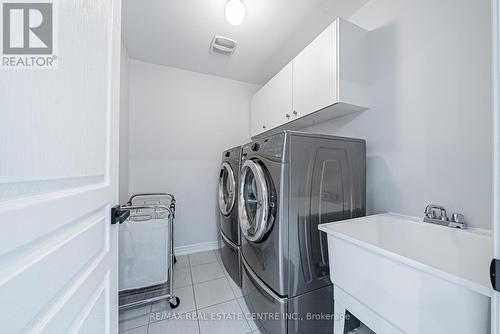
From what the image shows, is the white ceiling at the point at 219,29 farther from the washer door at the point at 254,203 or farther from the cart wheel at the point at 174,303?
the cart wheel at the point at 174,303

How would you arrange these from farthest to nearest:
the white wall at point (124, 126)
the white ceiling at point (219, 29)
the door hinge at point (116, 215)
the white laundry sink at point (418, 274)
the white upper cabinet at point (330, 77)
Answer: the white wall at point (124, 126)
the white ceiling at point (219, 29)
the white upper cabinet at point (330, 77)
the door hinge at point (116, 215)
the white laundry sink at point (418, 274)

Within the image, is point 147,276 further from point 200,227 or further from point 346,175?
point 346,175

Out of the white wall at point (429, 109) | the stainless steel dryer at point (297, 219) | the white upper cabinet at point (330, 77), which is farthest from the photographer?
the white upper cabinet at point (330, 77)

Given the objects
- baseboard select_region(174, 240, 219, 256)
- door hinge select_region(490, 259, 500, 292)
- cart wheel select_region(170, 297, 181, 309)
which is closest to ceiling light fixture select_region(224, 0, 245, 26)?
door hinge select_region(490, 259, 500, 292)

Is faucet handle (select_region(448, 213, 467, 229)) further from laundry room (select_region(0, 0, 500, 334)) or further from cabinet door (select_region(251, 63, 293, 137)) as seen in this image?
cabinet door (select_region(251, 63, 293, 137))

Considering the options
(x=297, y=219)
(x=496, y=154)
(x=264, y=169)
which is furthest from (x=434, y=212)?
(x=264, y=169)

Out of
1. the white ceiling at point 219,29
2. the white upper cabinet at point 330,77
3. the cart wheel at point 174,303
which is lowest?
the cart wheel at point 174,303

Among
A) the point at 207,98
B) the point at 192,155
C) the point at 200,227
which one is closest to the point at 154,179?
the point at 192,155

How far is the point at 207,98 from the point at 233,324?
2.60 m

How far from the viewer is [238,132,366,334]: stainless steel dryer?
3.54ft

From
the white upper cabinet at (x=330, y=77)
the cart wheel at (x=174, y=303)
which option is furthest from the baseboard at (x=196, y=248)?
the white upper cabinet at (x=330, y=77)

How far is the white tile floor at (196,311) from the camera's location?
4.38ft

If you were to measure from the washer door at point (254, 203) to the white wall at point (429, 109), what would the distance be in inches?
37.8

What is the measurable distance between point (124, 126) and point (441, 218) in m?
2.86
